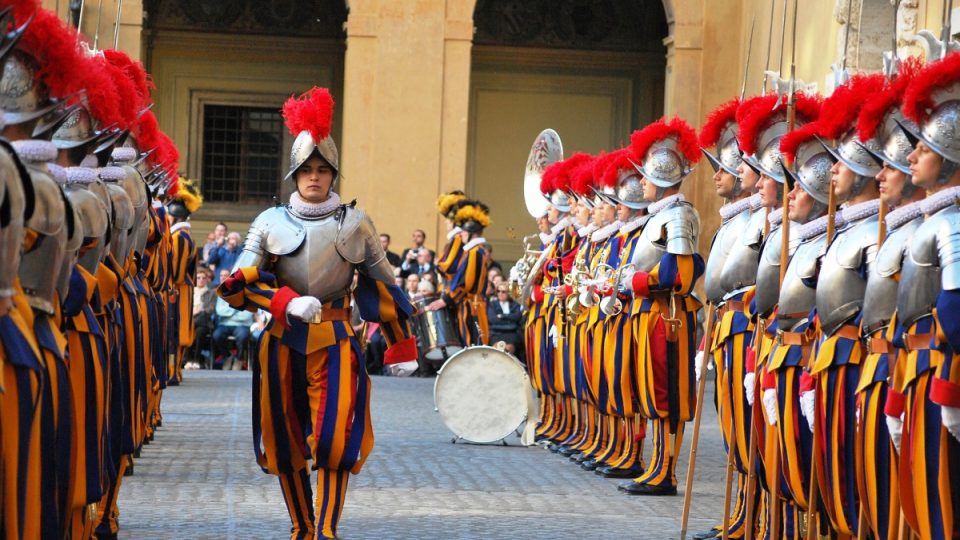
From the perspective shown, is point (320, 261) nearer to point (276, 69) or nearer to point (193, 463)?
point (193, 463)

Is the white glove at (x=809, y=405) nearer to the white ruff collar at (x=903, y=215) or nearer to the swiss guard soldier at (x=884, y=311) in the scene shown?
the swiss guard soldier at (x=884, y=311)

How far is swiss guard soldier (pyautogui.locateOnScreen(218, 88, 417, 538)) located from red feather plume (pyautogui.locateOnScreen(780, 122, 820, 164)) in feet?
6.23

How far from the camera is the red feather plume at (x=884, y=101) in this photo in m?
6.77

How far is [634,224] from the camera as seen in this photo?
11664 mm

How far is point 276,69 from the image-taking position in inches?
1194

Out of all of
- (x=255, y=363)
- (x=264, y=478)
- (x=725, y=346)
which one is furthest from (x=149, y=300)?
(x=725, y=346)

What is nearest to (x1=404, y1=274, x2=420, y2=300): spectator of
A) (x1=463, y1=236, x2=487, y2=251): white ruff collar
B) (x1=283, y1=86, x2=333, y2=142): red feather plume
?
(x1=463, y1=236, x2=487, y2=251): white ruff collar

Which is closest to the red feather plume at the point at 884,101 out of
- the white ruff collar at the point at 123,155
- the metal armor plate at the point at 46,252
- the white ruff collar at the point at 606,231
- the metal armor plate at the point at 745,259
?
the metal armor plate at the point at 745,259

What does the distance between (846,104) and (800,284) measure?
0.76 metres

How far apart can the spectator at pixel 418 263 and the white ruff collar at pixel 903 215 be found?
1645 centimetres

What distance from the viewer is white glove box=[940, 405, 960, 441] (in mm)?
5840

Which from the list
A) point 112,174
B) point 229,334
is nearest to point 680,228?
point 112,174

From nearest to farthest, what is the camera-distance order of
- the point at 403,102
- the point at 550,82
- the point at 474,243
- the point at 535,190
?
the point at 535,190
the point at 474,243
the point at 403,102
the point at 550,82

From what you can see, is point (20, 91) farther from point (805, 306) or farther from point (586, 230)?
point (586, 230)
